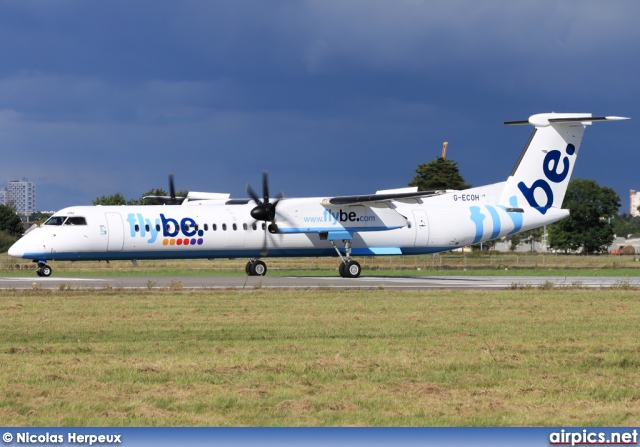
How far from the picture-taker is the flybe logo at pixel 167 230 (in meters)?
37.1

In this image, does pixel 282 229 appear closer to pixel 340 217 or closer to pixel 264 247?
pixel 264 247

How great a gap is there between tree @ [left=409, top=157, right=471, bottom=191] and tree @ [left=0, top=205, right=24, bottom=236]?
4929 cm

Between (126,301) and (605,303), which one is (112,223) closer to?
(126,301)

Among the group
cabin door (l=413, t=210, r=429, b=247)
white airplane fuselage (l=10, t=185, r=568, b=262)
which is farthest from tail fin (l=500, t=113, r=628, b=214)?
cabin door (l=413, t=210, r=429, b=247)

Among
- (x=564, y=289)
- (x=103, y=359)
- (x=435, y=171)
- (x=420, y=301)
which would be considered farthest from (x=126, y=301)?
(x=435, y=171)

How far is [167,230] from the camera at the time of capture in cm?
3753

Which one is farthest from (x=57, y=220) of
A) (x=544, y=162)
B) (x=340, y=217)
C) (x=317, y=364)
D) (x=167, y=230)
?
(x=317, y=364)

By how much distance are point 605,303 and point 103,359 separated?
16699 mm

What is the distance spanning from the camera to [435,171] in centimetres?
10781

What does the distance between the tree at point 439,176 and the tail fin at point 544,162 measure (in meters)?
61.8

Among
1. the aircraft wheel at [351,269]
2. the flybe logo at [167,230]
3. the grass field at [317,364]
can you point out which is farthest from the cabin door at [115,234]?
the grass field at [317,364]

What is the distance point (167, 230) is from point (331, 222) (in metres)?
7.78

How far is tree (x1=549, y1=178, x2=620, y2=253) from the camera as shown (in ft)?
403

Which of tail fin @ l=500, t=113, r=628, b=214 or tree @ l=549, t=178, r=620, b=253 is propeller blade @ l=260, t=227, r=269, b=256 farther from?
tree @ l=549, t=178, r=620, b=253
